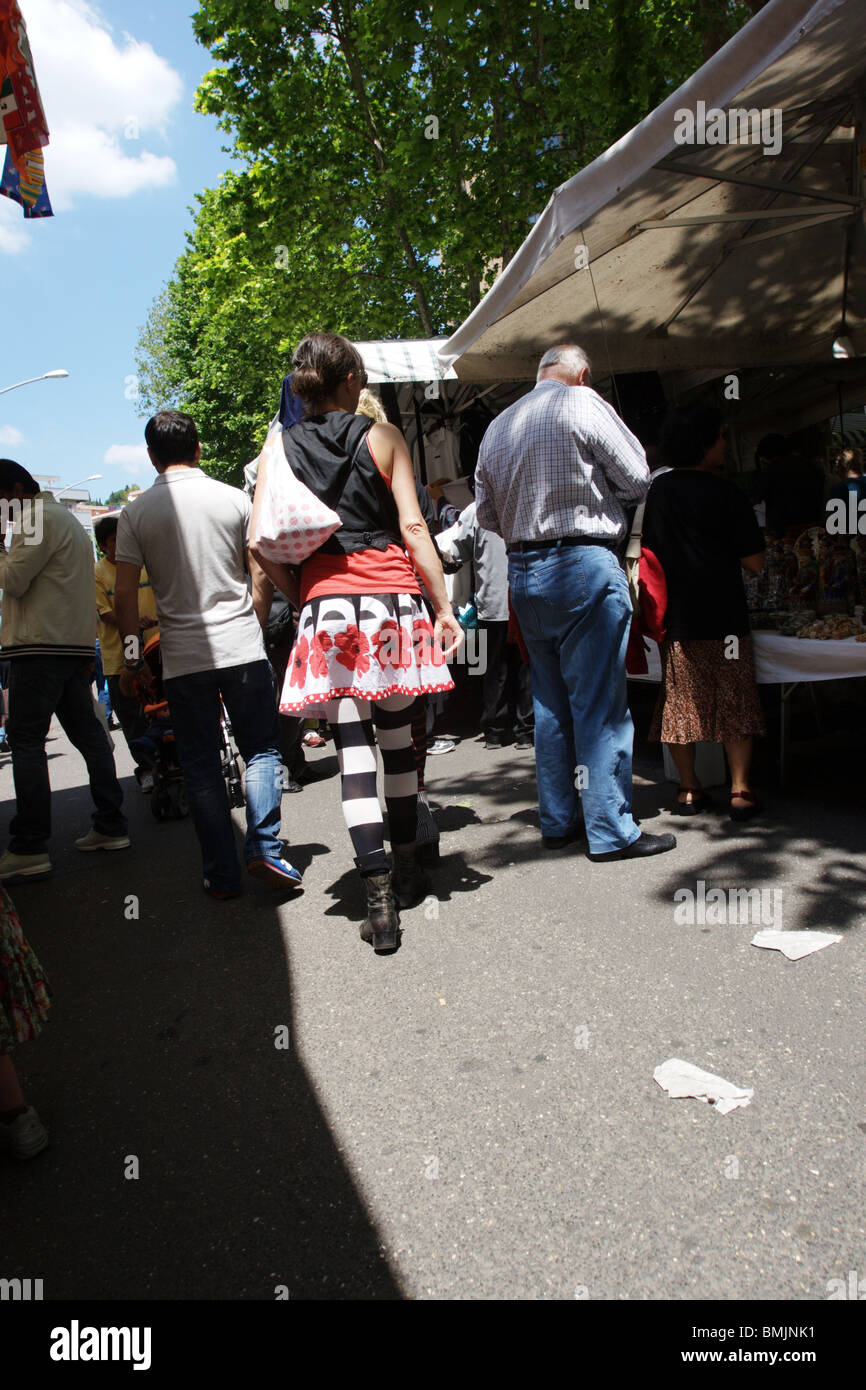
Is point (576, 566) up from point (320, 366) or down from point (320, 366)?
down

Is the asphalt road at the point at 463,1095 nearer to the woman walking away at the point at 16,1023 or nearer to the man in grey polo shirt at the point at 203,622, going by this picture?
the woman walking away at the point at 16,1023

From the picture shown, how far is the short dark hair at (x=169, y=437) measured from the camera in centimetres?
415

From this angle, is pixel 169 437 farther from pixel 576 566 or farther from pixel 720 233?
pixel 720 233

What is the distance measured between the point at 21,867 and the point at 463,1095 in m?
3.46

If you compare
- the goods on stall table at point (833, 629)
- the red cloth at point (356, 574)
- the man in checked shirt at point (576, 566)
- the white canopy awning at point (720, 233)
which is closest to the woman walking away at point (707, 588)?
the goods on stall table at point (833, 629)

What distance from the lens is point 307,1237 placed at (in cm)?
203

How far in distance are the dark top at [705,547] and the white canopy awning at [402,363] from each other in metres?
3.88

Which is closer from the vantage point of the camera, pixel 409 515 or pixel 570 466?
pixel 409 515

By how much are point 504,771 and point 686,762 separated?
1788 mm

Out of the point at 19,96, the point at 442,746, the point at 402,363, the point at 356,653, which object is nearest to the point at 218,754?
the point at 356,653

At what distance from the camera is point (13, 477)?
4.95m

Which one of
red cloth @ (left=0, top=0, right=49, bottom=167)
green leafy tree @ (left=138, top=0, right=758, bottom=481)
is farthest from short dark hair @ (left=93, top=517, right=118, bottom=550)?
green leafy tree @ (left=138, top=0, right=758, bottom=481)

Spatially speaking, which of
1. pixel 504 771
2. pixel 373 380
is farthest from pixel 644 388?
pixel 504 771

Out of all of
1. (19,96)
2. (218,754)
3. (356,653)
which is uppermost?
(19,96)
